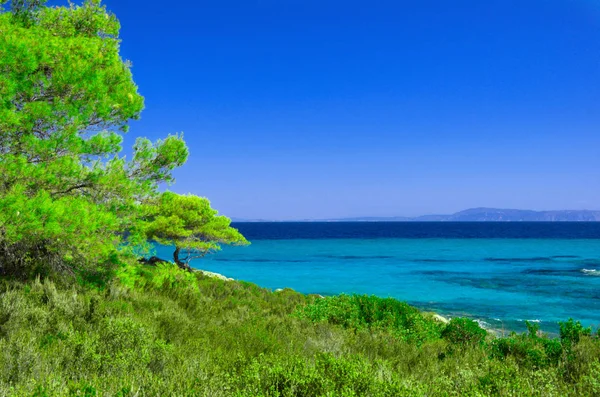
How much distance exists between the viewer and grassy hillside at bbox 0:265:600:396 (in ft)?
12.0

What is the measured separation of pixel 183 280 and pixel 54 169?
15.9 ft

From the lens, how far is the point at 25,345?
4461mm

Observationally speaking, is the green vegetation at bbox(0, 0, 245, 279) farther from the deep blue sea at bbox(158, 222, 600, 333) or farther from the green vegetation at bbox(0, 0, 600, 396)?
the deep blue sea at bbox(158, 222, 600, 333)

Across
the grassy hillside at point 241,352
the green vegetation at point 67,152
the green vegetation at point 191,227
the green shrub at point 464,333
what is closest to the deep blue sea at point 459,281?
the green vegetation at point 191,227

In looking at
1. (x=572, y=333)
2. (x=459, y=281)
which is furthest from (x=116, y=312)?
(x=459, y=281)

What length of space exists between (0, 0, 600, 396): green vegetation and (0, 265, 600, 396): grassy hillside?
29 millimetres

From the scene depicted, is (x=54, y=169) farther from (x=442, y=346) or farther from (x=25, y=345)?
(x=442, y=346)

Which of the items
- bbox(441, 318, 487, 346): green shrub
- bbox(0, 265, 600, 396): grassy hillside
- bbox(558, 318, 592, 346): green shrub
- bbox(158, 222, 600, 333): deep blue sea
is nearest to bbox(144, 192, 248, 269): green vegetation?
bbox(158, 222, 600, 333): deep blue sea

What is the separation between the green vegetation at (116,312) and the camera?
402 cm

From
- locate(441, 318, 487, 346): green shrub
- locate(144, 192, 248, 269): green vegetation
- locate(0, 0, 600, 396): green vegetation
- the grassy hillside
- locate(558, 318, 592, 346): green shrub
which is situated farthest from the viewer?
locate(144, 192, 248, 269): green vegetation

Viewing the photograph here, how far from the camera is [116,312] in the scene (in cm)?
727

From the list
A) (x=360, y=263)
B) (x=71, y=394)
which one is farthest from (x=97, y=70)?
(x=360, y=263)

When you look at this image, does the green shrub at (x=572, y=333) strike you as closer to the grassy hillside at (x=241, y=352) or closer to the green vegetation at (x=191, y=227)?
the grassy hillside at (x=241, y=352)

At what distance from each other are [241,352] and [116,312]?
3093mm
